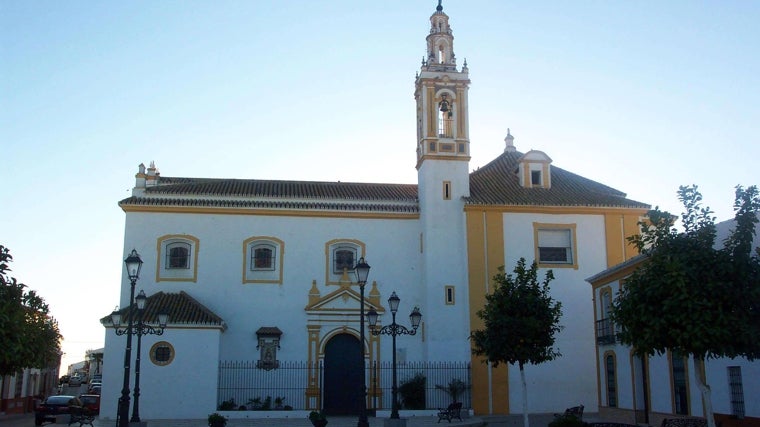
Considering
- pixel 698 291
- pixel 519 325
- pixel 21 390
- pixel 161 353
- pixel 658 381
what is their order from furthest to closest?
pixel 21 390
pixel 161 353
pixel 658 381
pixel 519 325
pixel 698 291

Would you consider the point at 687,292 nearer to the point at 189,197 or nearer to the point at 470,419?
the point at 470,419

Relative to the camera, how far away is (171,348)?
26.8 meters

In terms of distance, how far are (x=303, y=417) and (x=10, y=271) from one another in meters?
12.7

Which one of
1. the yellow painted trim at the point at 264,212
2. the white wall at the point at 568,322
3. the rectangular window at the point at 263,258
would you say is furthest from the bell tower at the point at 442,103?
the rectangular window at the point at 263,258

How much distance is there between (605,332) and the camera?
Answer: 2570cm

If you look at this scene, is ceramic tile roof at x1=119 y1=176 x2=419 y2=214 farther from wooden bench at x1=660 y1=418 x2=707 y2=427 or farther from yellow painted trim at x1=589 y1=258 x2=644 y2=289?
wooden bench at x1=660 y1=418 x2=707 y2=427

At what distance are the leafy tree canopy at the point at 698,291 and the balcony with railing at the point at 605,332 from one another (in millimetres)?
10952

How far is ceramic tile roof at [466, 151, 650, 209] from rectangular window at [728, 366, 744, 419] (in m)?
12.6

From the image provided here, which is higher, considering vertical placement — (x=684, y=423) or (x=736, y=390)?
(x=736, y=390)

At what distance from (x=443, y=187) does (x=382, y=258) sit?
3.56 meters

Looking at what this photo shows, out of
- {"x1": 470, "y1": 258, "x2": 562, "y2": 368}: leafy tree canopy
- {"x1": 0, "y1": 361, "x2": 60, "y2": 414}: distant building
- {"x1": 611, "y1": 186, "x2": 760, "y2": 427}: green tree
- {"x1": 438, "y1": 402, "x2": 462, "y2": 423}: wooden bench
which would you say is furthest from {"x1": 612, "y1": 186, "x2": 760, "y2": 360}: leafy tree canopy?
{"x1": 0, "y1": 361, "x2": 60, "y2": 414}: distant building

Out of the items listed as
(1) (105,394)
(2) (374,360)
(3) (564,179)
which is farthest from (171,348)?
(3) (564,179)

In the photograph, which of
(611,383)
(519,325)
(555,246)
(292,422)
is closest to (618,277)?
(611,383)

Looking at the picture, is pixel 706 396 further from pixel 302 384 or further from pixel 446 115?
pixel 446 115
